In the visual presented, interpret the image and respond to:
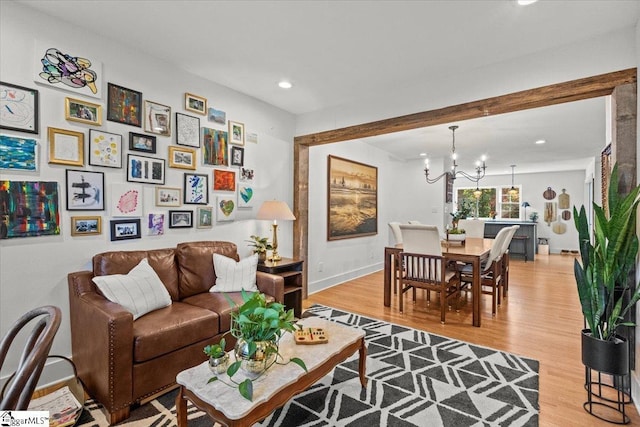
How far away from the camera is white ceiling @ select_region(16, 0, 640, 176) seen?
215 centimetres

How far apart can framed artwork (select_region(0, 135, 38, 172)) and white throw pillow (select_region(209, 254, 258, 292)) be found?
1.52m

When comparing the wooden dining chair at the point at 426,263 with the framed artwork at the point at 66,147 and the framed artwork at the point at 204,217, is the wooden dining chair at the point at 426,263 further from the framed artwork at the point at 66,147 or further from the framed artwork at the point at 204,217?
the framed artwork at the point at 66,147

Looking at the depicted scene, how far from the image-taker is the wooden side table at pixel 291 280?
3453mm

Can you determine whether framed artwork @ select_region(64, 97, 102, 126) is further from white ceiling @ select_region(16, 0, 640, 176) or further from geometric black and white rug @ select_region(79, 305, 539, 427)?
geometric black and white rug @ select_region(79, 305, 539, 427)

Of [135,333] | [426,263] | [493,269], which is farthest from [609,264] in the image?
[135,333]

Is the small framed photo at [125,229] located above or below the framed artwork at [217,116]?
below

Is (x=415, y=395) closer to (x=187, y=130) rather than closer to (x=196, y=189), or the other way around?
(x=196, y=189)

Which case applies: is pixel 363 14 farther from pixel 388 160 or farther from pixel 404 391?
pixel 388 160

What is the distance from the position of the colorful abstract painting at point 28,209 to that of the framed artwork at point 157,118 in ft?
2.96

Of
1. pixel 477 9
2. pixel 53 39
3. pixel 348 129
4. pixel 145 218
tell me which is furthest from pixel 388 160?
pixel 53 39

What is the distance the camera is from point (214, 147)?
3.38m

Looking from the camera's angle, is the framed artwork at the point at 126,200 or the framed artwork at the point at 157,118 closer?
the framed artwork at the point at 126,200

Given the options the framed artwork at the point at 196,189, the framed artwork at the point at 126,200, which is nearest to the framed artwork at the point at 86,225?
the framed artwork at the point at 126,200

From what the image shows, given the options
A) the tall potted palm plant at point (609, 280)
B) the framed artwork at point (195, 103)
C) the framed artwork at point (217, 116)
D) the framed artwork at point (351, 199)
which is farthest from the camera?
the framed artwork at point (351, 199)
